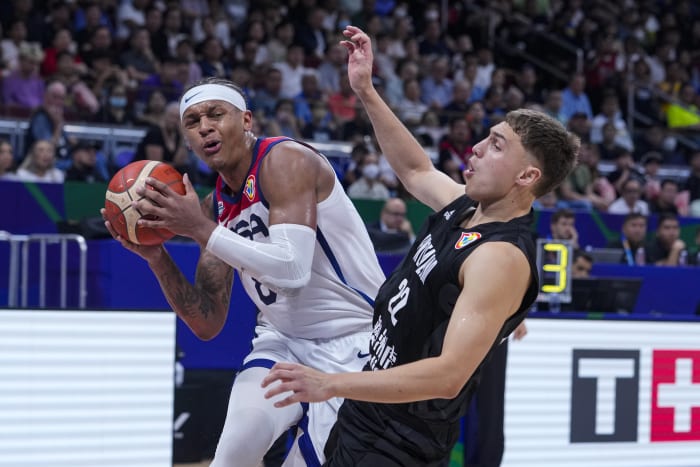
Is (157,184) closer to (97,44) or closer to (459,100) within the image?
(97,44)

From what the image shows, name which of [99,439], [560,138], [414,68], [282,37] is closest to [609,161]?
[414,68]

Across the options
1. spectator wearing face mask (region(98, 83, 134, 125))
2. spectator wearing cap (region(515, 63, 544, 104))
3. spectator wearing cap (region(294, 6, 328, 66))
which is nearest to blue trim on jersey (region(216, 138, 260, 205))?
spectator wearing face mask (region(98, 83, 134, 125))

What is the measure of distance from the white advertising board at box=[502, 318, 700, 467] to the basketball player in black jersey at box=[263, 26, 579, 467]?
2.85 metres

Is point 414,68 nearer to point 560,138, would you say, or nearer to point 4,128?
point 4,128

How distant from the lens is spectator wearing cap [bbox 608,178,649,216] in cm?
1211

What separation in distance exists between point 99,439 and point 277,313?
73.2 inches

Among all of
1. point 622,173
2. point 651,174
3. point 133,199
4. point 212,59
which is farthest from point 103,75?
point 133,199

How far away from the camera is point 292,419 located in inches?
146

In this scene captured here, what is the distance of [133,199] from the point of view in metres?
3.42

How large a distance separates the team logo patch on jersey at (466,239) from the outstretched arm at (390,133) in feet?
2.34

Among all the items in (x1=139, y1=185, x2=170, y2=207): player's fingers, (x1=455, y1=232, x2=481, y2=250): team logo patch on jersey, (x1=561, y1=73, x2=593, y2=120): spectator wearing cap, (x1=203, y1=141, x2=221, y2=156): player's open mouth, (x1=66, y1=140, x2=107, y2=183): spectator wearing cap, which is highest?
(x1=561, y1=73, x2=593, y2=120): spectator wearing cap

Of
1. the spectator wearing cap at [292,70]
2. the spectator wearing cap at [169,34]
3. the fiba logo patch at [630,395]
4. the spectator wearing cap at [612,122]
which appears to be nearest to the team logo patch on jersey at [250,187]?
the fiba logo patch at [630,395]

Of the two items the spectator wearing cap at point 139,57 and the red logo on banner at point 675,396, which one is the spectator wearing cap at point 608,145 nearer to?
the spectator wearing cap at point 139,57

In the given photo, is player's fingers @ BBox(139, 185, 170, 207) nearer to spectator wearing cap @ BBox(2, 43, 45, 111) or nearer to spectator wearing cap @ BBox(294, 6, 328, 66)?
spectator wearing cap @ BBox(2, 43, 45, 111)
